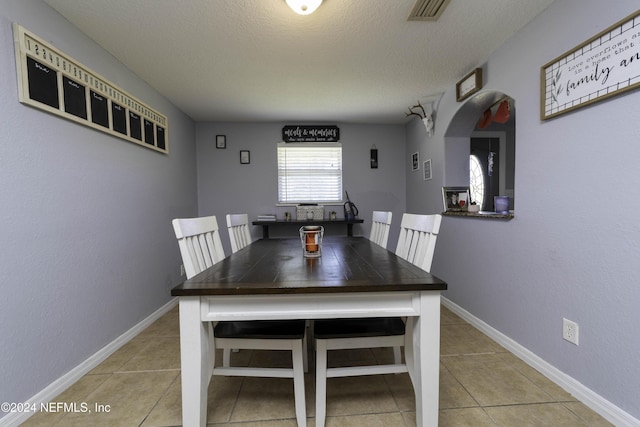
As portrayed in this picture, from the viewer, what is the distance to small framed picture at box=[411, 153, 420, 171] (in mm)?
3512

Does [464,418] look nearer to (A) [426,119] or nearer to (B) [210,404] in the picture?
(B) [210,404]

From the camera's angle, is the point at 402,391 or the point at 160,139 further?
the point at 160,139

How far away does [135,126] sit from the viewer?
7.67 feet

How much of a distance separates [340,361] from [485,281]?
4.42 feet

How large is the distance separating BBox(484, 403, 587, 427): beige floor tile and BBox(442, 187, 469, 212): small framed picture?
1614mm

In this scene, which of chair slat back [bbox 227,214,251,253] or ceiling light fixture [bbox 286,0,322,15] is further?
chair slat back [bbox 227,214,251,253]

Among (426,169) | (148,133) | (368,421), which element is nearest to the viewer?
(368,421)

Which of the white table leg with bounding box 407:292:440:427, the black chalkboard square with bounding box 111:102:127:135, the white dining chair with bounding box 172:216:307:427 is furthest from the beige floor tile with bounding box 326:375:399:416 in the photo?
the black chalkboard square with bounding box 111:102:127:135

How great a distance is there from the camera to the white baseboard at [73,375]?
1.31 meters

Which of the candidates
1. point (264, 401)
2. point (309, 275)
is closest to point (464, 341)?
point (264, 401)

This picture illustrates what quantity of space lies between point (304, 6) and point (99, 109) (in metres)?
1.57

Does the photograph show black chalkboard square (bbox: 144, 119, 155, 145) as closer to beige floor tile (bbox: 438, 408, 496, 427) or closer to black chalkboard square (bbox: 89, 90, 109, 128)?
black chalkboard square (bbox: 89, 90, 109, 128)

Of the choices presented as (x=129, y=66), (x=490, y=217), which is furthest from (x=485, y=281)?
(x=129, y=66)

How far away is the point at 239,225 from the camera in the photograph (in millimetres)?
2385
